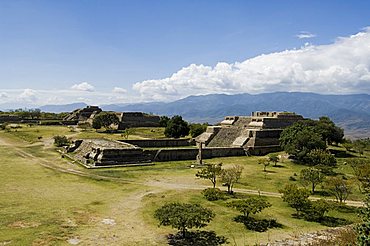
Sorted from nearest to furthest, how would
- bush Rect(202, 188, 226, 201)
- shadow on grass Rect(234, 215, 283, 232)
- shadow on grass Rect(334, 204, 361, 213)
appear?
1. shadow on grass Rect(234, 215, 283, 232)
2. shadow on grass Rect(334, 204, 361, 213)
3. bush Rect(202, 188, 226, 201)

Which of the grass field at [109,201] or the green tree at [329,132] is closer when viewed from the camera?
the grass field at [109,201]

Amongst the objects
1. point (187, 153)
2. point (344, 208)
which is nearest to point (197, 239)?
point (344, 208)

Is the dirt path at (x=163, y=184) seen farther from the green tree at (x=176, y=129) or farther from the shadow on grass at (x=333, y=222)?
the green tree at (x=176, y=129)

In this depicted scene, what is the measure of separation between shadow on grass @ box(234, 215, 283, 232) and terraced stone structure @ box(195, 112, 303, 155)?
94.1ft

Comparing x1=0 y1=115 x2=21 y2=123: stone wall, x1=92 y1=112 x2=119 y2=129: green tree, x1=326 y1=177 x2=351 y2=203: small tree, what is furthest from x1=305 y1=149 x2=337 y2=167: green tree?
x1=0 y1=115 x2=21 y2=123: stone wall

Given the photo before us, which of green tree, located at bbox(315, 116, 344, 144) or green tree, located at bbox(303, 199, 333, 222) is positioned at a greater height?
green tree, located at bbox(315, 116, 344, 144)

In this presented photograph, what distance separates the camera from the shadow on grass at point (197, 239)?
19.4 meters

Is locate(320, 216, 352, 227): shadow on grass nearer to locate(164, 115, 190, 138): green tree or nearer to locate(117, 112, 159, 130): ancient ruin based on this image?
locate(164, 115, 190, 138): green tree

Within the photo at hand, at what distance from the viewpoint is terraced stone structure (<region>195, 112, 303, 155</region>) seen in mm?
53781

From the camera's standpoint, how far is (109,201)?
27109mm

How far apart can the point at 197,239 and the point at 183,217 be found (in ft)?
5.29

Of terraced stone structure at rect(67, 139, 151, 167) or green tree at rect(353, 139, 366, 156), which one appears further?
green tree at rect(353, 139, 366, 156)

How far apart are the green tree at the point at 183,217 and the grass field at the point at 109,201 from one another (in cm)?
106

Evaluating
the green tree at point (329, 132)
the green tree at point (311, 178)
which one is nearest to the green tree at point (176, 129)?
the green tree at point (329, 132)
